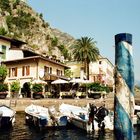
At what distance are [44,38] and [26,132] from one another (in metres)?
90.9

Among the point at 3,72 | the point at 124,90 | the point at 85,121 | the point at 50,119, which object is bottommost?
the point at 85,121

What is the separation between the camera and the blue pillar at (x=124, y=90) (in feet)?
17.5

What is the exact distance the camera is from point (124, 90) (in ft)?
17.6

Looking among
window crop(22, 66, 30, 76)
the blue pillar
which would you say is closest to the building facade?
window crop(22, 66, 30, 76)

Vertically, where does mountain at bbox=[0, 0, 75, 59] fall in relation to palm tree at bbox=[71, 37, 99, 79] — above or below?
above

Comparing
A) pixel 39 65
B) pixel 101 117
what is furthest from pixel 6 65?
pixel 101 117

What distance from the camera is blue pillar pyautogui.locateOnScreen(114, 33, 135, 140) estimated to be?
533 centimetres

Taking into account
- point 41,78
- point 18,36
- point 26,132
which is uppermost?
point 18,36

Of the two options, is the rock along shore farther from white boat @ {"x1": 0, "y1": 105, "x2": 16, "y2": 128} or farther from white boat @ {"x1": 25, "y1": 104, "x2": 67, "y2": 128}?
white boat @ {"x1": 0, "y1": 105, "x2": 16, "y2": 128}

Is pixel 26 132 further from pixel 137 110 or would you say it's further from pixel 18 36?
pixel 18 36

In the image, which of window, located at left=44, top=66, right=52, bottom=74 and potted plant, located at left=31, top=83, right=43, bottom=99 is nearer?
potted plant, located at left=31, top=83, right=43, bottom=99

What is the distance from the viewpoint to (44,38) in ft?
376

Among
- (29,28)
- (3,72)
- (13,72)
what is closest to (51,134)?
(3,72)

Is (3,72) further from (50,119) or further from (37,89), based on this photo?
(50,119)
